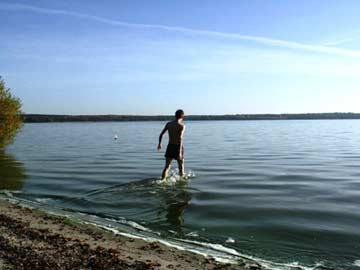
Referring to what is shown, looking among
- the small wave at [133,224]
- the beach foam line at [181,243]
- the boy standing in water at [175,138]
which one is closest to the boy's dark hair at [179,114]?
the boy standing in water at [175,138]

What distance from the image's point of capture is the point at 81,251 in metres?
Result: 7.89

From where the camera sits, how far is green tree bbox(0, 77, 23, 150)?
30.0 m

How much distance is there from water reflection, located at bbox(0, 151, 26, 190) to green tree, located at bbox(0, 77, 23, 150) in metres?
3.92

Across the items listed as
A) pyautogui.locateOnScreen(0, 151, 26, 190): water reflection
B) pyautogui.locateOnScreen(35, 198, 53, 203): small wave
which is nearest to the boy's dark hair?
pyautogui.locateOnScreen(35, 198, 53, 203): small wave

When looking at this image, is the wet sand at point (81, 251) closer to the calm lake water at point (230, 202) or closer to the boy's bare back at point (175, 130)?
the calm lake water at point (230, 202)

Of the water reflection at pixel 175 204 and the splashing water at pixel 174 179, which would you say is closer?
the water reflection at pixel 175 204

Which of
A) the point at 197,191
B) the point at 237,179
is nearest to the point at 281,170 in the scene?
the point at 237,179

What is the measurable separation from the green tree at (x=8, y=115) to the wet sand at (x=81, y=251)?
848 inches

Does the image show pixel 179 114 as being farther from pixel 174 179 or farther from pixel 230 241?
pixel 230 241

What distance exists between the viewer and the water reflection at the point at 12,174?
55.9ft

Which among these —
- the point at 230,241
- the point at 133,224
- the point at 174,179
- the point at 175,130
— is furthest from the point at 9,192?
the point at 230,241

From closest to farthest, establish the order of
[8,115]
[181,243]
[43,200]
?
[181,243] < [43,200] < [8,115]

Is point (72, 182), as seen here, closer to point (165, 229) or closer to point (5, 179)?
point (5, 179)

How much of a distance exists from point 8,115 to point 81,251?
24.8m
